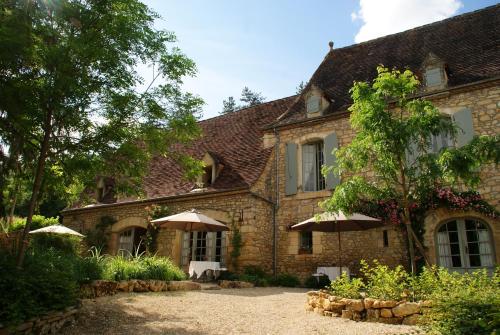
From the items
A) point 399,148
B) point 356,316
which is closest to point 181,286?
point 356,316

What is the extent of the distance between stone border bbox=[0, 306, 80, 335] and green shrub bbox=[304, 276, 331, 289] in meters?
6.68

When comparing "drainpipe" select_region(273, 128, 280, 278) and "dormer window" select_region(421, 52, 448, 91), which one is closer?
"dormer window" select_region(421, 52, 448, 91)

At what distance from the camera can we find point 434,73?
35.0ft

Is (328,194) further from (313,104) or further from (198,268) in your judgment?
(198,268)

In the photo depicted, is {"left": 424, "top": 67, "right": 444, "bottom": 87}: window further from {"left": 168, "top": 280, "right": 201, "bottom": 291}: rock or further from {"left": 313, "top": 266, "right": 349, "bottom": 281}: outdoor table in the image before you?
{"left": 168, "top": 280, "right": 201, "bottom": 291}: rock

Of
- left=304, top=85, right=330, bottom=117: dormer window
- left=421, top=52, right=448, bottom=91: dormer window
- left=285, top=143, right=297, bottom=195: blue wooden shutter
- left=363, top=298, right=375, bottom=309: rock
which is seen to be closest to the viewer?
left=363, top=298, right=375, bottom=309: rock

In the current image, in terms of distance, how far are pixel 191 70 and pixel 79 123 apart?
2.12 metres

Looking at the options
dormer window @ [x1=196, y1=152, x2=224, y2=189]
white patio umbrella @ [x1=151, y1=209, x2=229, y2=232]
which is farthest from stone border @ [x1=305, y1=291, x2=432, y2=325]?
dormer window @ [x1=196, y1=152, x2=224, y2=189]

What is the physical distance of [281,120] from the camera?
1291 centimetres

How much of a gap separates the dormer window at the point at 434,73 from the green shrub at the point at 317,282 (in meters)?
5.87

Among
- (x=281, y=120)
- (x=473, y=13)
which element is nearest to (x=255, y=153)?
(x=281, y=120)

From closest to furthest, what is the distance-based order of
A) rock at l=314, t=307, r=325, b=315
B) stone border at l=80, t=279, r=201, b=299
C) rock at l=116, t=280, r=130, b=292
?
rock at l=314, t=307, r=325, b=315
stone border at l=80, t=279, r=201, b=299
rock at l=116, t=280, r=130, b=292

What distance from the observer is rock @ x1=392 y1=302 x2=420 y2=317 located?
5.04m

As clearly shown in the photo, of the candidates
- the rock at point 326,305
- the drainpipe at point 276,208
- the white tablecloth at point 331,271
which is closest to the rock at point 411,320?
the rock at point 326,305
